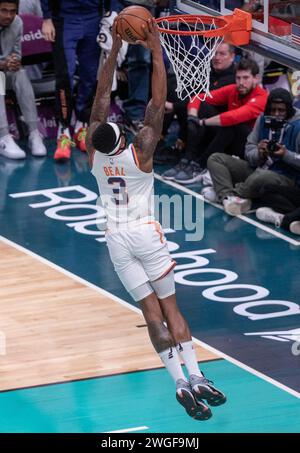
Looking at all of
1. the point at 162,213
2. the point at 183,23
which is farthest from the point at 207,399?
the point at 162,213

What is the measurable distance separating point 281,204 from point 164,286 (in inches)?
171

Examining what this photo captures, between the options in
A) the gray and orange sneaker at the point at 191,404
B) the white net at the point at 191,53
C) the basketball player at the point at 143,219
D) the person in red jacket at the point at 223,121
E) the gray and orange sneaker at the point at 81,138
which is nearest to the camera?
the gray and orange sneaker at the point at 191,404

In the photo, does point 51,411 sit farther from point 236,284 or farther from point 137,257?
point 236,284

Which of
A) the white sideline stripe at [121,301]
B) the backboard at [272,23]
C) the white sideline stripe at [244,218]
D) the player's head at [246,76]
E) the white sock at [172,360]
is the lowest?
the white sideline stripe at [244,218]

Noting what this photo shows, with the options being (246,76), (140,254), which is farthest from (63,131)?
(140,254)

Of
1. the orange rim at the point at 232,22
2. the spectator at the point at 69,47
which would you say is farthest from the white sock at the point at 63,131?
the orange rim at the point at 232,22

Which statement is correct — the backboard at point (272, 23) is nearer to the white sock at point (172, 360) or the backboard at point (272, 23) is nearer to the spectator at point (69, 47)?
the white sock at point (172, 360)

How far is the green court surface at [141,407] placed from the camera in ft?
30.2

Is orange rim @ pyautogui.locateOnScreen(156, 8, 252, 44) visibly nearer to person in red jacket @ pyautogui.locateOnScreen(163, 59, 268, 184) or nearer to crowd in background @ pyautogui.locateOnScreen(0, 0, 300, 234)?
crowd in background @ pyautogui.locateOnScreen(0, 0, 300, 234)

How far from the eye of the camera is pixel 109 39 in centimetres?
1528

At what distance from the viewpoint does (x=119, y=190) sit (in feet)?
30.5

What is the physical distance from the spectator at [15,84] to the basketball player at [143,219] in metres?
6.14

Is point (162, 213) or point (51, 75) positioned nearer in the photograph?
point (162, 213)
